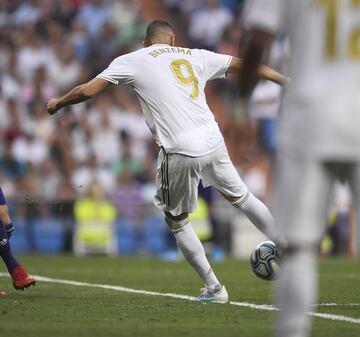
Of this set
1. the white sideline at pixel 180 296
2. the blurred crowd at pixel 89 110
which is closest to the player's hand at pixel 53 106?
the white sideline at pixel 180 296

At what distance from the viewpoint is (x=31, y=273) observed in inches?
492

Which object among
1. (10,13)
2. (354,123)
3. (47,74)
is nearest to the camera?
(354,123)

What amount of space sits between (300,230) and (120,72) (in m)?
3.83

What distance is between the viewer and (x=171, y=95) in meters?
8.65

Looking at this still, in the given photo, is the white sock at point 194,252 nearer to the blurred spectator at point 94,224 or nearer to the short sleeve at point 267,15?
the short sleeve at point 267,15

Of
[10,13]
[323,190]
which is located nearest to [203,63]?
[323,190]

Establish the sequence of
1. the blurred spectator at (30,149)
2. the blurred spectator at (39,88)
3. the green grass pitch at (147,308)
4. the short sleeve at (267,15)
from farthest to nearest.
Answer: the blurred spectator at (39,88) → the blurred spectator at (30,149) → the green grass pitch at (147,308) → the short sleeve at (267,15)

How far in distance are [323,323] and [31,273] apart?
598cm

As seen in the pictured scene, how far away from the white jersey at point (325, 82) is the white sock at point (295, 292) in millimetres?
490

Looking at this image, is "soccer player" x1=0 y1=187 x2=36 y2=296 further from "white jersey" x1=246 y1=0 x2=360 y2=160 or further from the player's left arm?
"white jersey" x1=246 y1=0 x2=360 y2=160

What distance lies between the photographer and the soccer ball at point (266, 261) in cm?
871

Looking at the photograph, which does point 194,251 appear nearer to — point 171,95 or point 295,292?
point 171,95

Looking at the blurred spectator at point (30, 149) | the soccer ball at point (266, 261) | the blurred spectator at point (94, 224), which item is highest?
the blurred spectator at point (30, 149)

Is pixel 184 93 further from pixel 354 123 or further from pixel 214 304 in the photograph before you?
pixel 354 123
